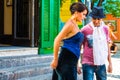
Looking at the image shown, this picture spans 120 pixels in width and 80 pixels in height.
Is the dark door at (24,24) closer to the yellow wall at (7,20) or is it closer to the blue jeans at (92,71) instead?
the yellow wall at (7,20)

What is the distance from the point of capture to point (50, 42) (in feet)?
32.6

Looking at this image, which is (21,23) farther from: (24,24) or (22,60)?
(22,60)

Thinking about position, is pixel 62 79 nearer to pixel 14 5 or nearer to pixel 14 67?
pixel 14 67

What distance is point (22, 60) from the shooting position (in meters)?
8.55

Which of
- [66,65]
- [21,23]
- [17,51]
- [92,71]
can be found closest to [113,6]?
[21,23]

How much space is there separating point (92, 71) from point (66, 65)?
0.95 metres

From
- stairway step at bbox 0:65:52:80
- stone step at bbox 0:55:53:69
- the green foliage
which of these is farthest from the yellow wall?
the green foliage

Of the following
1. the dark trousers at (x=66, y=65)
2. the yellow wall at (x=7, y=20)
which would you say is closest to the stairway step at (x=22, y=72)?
the dark trousers at (x=66, y=65)

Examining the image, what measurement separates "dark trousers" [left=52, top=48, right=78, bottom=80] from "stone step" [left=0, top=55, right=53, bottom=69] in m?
3.68

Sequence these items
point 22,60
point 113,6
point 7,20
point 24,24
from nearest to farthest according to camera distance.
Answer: point 22,60 → point 24,24 → point 7,20 → point 113,6

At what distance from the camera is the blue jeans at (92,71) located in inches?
207

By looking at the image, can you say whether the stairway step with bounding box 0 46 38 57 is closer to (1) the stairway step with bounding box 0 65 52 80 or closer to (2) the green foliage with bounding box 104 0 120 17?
(1) the stairway step with bounding box 0 65 52 80

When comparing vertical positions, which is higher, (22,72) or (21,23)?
(21,23)

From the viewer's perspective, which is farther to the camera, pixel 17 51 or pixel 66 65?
Result: pixel 17 51
